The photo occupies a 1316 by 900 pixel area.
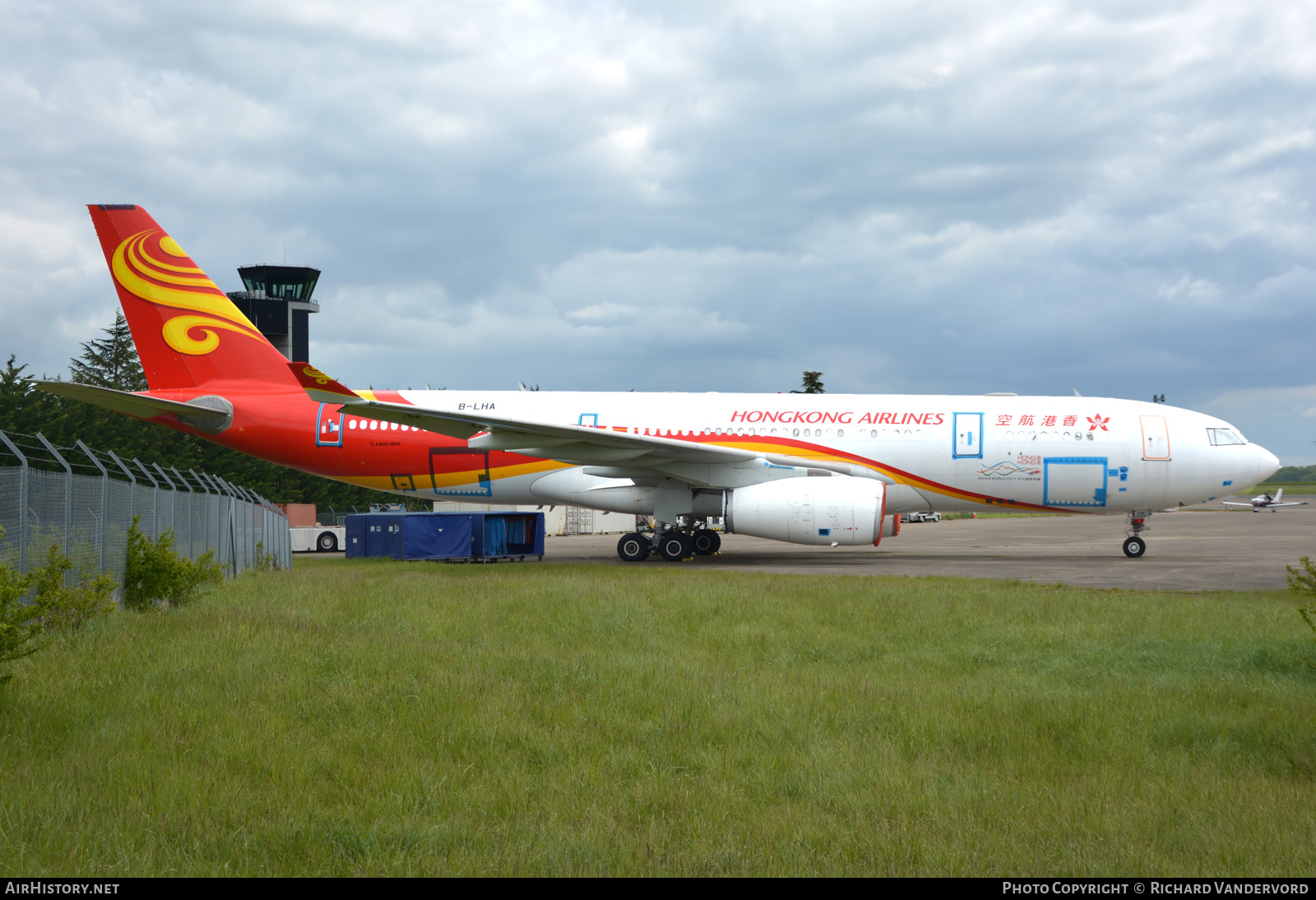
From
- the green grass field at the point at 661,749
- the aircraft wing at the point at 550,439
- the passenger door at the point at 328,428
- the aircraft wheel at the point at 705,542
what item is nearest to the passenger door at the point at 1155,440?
the aircraft wing at the point at 550,439

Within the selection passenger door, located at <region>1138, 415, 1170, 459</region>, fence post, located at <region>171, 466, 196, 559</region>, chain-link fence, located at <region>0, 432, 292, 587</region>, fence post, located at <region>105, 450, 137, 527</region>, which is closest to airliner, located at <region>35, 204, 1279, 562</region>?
passenger door, located at <region>1138, 415, 1170, 459</region>

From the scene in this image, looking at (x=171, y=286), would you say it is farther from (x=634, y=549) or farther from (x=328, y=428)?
(x=634, y=549)

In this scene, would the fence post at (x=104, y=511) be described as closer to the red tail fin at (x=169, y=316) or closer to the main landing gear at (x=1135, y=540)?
the red tail fin at (x=169, y=316)

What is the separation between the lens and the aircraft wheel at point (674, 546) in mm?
19141

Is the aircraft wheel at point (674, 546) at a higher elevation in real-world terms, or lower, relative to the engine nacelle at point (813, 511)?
lower

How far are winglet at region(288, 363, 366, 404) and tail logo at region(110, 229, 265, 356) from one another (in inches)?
210

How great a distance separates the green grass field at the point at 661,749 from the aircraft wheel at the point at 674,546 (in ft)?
33.6

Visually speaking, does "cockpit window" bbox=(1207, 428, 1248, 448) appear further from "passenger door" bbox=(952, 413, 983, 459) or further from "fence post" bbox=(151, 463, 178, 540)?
"fence post" bbox=(151, 463, 178, 540)

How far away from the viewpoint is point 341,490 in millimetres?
51188

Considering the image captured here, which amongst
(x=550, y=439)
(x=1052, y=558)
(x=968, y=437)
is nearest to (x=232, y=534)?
(x=550, y=439)

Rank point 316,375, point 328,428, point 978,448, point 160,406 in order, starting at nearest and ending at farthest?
point 316,375, point 160,406, point 978,448, point 328,428

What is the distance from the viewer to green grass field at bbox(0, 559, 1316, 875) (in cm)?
346

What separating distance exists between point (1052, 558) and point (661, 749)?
58.3 ft

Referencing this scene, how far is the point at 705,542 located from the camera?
20.2 metres
